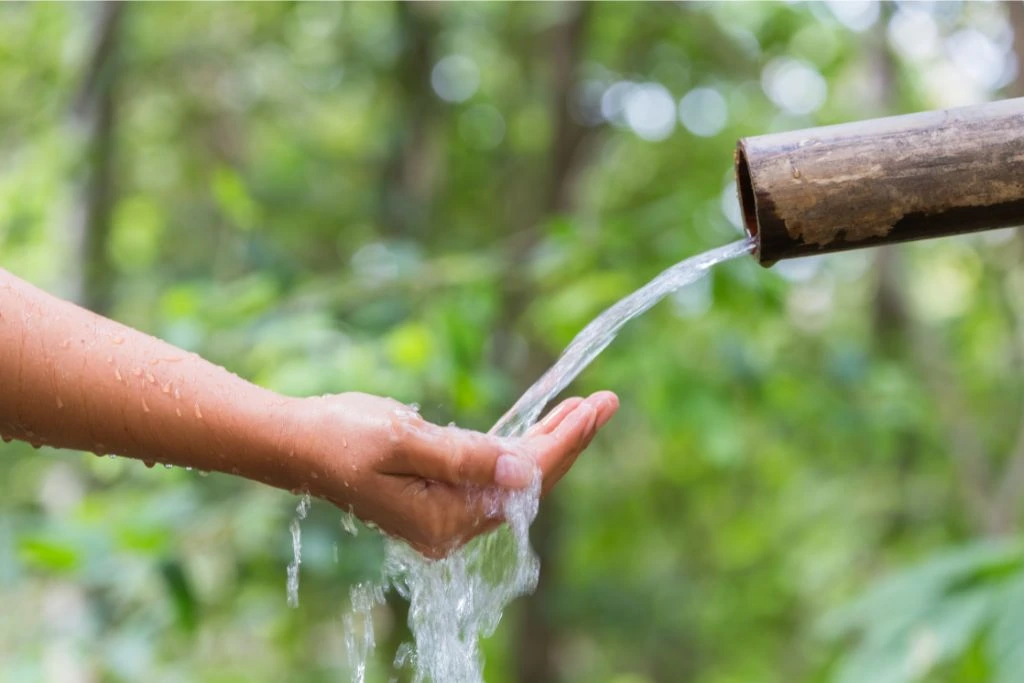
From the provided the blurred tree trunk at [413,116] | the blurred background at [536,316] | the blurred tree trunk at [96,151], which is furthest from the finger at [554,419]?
the blurred tree trunk at [413,116]

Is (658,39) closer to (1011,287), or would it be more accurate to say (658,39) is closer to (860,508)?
(1011,287)

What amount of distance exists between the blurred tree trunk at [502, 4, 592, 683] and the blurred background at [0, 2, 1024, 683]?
23 mm

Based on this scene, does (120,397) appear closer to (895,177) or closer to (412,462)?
(412,462)

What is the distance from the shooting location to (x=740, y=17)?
562 cm

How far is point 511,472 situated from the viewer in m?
1.22

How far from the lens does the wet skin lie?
4.00ft

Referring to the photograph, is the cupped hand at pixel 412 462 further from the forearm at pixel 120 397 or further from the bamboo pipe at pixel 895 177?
the bamboo pipe at pixel 895 177

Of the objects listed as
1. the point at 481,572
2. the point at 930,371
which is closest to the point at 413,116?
the point at 930,371

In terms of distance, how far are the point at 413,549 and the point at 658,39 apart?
5509 millimetres

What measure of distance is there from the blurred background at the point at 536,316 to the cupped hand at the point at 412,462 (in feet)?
4.19

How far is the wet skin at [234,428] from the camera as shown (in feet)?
4.00

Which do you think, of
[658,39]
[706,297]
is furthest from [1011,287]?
[706,297]

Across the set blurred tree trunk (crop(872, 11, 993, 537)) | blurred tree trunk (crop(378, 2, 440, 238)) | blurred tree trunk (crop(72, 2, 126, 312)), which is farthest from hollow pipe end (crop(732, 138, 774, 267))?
blurred tree trunk (crop(378, 2, 440, 238))

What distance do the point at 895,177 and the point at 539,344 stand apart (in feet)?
16.7
